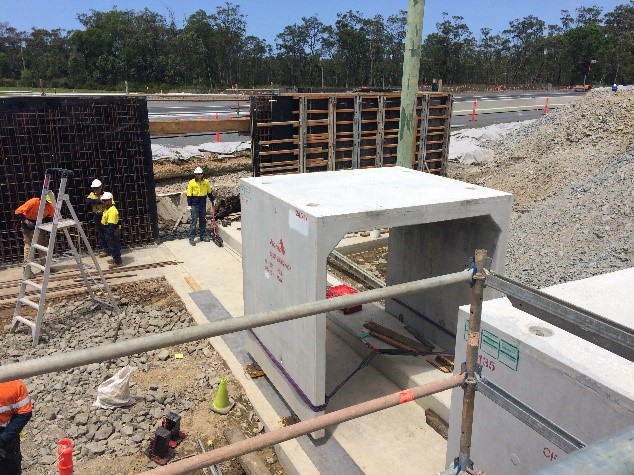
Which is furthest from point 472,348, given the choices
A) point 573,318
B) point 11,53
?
point 11,53

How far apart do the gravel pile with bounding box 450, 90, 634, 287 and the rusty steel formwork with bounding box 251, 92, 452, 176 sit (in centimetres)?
339

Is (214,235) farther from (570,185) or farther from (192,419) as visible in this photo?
(570,185)

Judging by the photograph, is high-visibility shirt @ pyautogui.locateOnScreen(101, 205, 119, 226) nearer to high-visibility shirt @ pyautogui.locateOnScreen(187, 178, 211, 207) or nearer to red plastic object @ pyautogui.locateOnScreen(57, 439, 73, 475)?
high-visibility shirt @ pyautogui.locateOnScreen(187, 178, 211, 207)

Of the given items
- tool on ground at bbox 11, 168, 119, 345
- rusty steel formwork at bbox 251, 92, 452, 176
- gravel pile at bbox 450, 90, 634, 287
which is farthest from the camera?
rusty steel formwork at bbox 251, 92, 452, 176

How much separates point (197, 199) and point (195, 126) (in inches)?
99.1

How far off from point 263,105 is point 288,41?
7505 centimetres

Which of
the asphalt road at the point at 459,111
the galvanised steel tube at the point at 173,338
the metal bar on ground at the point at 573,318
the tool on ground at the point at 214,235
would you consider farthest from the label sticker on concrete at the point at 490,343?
the asphalt road at the point at 459,111

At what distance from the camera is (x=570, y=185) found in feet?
48.6

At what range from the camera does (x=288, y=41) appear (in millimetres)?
83062

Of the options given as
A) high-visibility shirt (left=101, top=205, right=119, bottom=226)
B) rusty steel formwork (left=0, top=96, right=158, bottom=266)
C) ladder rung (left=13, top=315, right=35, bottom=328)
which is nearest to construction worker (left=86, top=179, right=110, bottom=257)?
rusty steel formwork (left=0, top=96, right=158, bottom=266)

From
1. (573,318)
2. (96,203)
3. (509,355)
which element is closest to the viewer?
(573,318)

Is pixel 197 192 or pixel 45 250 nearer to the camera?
pixel 45 250

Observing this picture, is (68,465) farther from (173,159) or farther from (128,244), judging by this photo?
(173,159)

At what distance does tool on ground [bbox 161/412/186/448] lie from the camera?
5.41 m
